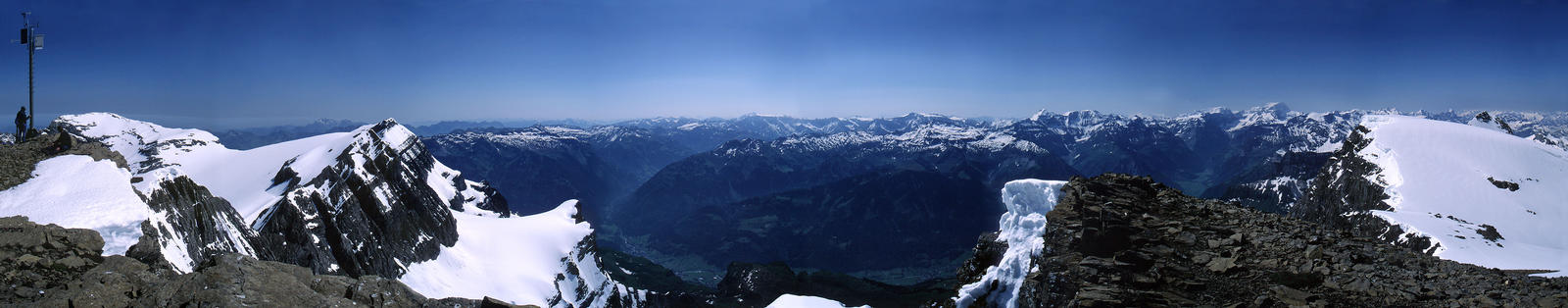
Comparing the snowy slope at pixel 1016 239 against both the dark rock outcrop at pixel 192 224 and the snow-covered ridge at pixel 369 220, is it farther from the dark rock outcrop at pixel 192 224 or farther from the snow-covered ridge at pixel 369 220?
the snow-covered ridge at pixel 369 220

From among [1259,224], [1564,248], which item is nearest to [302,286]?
[1259,224]

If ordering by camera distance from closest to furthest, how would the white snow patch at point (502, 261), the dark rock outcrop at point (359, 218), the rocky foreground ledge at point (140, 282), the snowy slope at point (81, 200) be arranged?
the rocky foreground ledge at point (140, 282) < the snowy slope at point (81, 200) < the dark rock outcrop at point (359, 218) < the white snow patch at point (502, 261)

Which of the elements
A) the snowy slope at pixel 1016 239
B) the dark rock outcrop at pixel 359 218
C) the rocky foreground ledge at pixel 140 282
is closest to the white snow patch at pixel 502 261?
the dark rock outcrop at pixel 359 218

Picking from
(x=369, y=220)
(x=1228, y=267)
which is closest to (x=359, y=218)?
(x=369, y=220)

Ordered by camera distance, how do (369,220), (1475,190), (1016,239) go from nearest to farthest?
1. (1016,239)
2. (1475,190)
3. (369,220)

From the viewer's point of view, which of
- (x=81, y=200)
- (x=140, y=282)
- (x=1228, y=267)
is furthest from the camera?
(x=81, y=200)

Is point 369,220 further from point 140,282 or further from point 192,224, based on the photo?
point 140,282

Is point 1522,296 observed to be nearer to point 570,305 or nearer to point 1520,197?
point 1520,197
